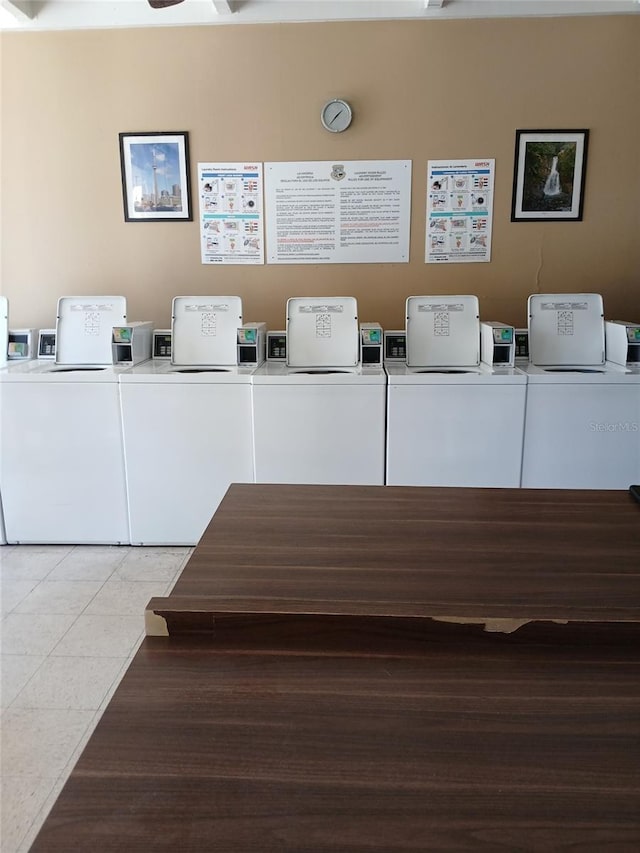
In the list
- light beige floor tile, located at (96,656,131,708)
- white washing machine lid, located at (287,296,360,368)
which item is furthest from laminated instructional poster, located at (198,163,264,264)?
light beige floor tile, located at (96,656,131,708)

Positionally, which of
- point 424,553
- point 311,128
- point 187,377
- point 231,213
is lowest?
point 424,553

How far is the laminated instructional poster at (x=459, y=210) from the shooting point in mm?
3707

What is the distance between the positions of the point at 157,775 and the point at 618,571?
0.97 metres

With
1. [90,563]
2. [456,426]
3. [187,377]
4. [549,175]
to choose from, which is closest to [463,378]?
[456,426]

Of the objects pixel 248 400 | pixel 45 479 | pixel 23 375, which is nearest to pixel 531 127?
pixel 248 400

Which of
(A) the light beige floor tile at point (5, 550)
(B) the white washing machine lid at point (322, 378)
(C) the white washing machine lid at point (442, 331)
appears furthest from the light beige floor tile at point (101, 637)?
(C) the white washing machine lid at point (442, 331)

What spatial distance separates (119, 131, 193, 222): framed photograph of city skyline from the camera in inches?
147

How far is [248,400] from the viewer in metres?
3.19

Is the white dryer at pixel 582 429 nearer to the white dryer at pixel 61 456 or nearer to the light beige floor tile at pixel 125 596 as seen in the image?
the light beige floor tile at pixel 125 596

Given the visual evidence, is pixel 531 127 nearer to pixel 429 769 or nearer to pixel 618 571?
pixel 618 571

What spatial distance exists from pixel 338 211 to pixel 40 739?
3072 mm

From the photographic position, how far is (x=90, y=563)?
3.27 meters

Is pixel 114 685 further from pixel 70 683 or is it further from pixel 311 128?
pixel 311 128

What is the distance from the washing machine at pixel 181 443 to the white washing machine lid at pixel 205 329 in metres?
0.06
